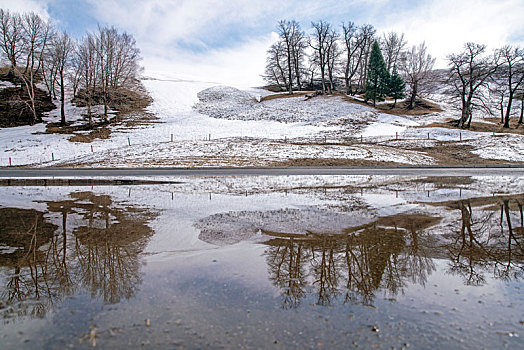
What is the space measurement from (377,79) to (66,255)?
6596cm

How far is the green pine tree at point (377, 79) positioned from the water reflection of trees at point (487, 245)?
57.8m

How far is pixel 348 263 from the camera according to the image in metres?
4.42

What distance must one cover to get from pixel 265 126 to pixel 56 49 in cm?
3174

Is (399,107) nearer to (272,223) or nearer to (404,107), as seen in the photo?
(404,107)

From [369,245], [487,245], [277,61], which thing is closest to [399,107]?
[277,61]

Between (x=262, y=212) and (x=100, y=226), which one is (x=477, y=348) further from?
(x=100, y=226)

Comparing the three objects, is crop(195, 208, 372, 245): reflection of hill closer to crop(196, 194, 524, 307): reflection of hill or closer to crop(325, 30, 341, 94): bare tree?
crop(196, 194, 524, 307): reflection of hill

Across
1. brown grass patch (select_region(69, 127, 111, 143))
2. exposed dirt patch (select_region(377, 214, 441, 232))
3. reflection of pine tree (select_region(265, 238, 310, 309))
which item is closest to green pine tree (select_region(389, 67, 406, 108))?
brown grass patch (select_region(69, 127, 111, 143))

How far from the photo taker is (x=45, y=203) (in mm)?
9344

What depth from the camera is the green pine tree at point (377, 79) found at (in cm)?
6228

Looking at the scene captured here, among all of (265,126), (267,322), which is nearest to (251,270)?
(267,322)

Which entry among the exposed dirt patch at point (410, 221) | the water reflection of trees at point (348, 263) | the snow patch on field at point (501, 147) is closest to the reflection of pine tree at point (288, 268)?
the water reflection of trees at point (348, 263)

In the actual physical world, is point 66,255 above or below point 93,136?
below

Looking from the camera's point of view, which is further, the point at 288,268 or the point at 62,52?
the point at 62,52
